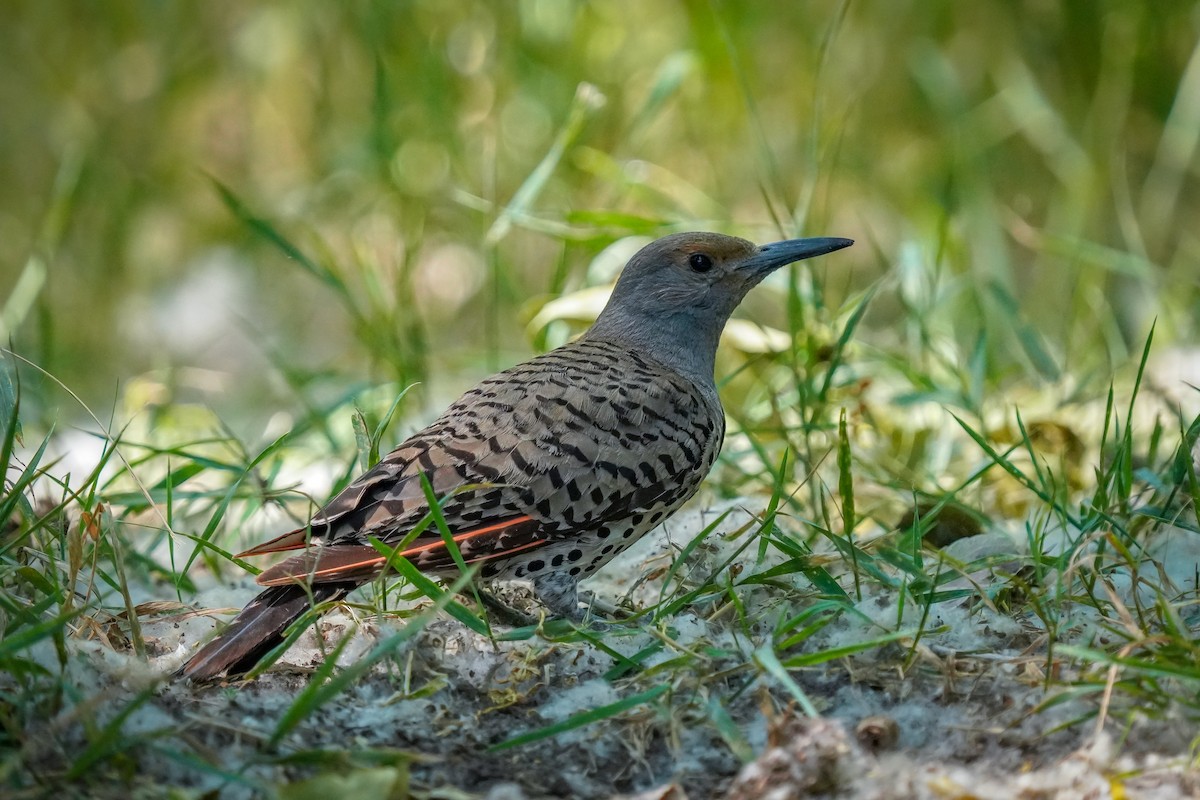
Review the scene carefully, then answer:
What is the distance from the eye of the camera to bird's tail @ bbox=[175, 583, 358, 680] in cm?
285

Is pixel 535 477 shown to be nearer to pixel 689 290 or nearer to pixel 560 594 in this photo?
pixel 560 594

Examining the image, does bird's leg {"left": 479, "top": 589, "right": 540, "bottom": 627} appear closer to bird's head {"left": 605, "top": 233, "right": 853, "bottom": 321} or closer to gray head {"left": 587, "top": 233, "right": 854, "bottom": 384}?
gray head {"left": 587, "top": 233, "right": 854, "bottom": 384}

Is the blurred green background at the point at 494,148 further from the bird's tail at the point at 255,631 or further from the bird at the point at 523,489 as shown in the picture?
the bird's tail at the point at 255,631

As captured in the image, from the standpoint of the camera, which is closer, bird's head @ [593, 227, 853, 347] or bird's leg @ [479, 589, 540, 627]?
bird's leg @ [479, 589, 540, 627]

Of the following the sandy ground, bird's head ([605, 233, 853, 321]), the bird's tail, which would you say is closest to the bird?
the bird's tail

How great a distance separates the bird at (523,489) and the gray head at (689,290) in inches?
6.9

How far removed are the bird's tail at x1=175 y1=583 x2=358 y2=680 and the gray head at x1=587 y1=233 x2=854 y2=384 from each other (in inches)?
63.4

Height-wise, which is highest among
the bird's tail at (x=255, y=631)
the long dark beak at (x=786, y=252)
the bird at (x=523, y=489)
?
the long dark beak at (x=786, y=252)

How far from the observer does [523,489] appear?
332 cm

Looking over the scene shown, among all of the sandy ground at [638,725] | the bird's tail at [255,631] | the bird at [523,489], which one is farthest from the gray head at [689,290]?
the bird's tail at [255,631]

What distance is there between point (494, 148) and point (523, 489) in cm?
346

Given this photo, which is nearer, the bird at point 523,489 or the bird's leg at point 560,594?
the bird at point 523,489

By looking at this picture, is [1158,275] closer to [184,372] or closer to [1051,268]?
[1051,268]

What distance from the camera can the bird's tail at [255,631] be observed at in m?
2.85
